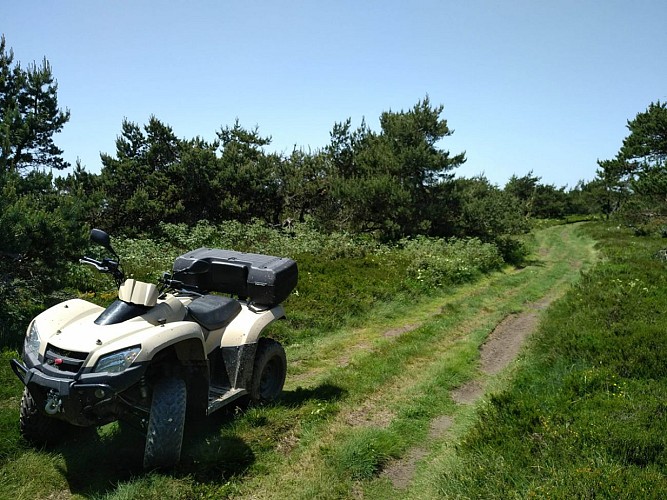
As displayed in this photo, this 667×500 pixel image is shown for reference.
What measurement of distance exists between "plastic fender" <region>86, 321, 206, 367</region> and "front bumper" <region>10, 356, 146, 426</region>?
0.12 m

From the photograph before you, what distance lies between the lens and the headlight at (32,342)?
12.9ft

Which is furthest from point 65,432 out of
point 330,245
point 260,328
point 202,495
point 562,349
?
point 330,245

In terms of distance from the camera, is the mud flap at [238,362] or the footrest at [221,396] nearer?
the footrest at [221,396]

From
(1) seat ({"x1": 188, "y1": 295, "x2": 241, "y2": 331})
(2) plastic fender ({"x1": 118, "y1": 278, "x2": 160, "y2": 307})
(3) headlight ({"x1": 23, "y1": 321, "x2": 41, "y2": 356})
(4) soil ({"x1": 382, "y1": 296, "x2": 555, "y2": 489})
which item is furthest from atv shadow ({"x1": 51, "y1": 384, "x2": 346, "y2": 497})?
(4) soil ({"x1": 382, "y1": 296, "x2": 555, "y2": 489})

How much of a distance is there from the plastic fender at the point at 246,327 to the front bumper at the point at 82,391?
148cm

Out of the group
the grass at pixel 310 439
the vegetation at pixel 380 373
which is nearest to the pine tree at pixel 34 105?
the vegetation at pixel 380 373

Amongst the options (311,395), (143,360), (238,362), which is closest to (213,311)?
(238,362)

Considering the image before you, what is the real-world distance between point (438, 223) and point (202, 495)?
76.1ft

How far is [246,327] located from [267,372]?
2.91 ft

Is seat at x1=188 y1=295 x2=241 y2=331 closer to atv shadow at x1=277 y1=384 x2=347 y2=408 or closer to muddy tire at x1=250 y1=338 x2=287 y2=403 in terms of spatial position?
muddy tire at x1=250 y1=338 x2=287 y2=403

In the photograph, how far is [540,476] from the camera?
12.6ft

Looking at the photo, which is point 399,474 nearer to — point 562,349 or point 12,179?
point 562,349

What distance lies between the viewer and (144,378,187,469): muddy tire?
375 cm

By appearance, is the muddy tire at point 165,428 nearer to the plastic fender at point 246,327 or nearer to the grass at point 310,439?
the grass at point 310,439
